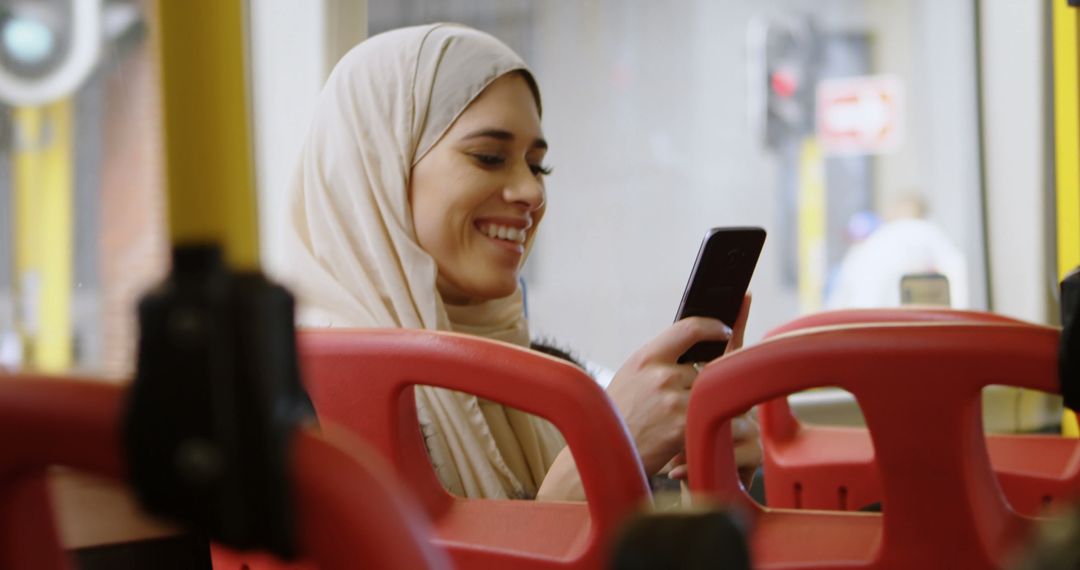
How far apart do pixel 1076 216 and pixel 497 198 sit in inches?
65.1

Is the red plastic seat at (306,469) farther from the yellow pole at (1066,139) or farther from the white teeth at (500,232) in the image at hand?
the yellow pole at (1066,139)

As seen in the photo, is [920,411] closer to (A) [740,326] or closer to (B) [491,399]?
(B) [491,399]

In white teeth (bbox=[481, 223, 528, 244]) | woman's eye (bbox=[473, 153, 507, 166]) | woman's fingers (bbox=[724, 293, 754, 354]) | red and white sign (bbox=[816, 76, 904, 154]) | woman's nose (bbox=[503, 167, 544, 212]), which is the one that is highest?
red and white sign (bbox=[816, 76, 904, 154])

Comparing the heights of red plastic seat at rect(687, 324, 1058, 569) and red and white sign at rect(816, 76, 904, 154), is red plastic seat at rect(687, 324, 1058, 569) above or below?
below

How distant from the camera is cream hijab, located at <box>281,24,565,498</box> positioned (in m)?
1.44

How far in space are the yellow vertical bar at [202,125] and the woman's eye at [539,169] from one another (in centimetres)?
128

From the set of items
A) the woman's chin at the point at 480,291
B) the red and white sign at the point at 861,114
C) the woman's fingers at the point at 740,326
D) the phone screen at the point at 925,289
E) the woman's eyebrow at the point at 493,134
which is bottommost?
the phone screen at the point at 925,289

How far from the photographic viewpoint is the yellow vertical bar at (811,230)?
16.2 feet

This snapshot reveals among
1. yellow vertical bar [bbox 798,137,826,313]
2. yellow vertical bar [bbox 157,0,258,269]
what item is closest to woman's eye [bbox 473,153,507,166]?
yellow vertical bar [bbox 157,0,258,269]

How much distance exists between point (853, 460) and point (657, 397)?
0.62 metres

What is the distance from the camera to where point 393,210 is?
4.93ft

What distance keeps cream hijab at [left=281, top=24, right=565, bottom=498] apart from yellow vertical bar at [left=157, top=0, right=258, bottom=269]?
1.09 m

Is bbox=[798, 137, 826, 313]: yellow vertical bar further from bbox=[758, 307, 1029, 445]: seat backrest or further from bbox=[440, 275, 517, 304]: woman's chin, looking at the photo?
bbox=[440, 275, 517, 304]: woman's chin

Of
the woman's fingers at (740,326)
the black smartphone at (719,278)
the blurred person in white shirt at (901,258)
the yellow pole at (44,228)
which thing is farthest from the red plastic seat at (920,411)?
the blurred person in white shirt at (901,258)
